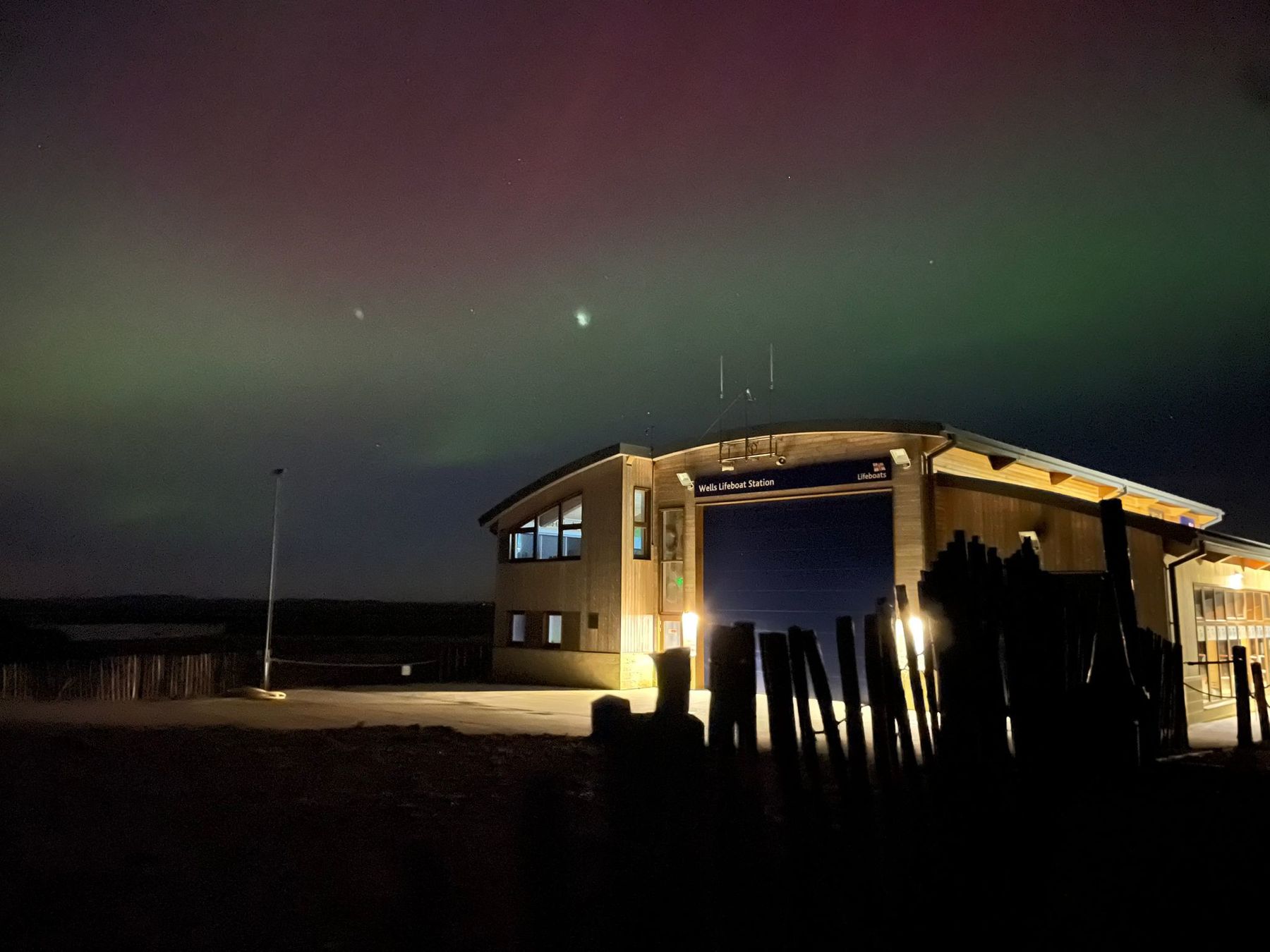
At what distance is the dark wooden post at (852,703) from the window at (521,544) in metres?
22.1

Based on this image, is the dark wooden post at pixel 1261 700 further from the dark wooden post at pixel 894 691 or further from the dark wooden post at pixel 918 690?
the dark wooden post at pixel 894 691

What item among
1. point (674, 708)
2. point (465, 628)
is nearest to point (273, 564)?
point (674, 708)

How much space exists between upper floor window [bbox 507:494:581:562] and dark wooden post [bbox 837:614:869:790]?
1957 cm

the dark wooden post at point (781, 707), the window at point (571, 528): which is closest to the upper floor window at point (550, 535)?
the window at point (571, 528)

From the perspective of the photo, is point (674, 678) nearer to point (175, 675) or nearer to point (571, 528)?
point (175, 675)

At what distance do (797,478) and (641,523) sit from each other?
192 inches

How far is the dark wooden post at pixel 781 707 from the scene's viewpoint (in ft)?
21.4

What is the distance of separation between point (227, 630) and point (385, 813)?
84.4 meters

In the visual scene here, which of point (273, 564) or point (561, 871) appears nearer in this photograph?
point (561, 871)

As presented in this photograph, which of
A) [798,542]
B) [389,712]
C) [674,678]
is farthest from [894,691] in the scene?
[798,542]

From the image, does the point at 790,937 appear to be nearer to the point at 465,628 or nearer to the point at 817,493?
the point at 817,493

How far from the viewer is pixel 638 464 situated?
25.5 metres

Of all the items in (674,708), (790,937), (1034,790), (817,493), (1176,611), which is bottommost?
(790,937)

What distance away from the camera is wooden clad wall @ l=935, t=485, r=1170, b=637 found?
1730 cm
